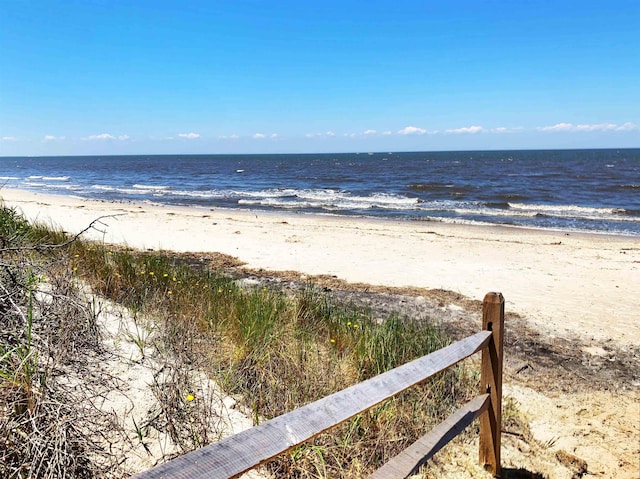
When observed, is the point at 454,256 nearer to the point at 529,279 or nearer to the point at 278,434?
the point at 529,279

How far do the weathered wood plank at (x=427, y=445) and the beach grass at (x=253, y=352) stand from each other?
0.42 meters

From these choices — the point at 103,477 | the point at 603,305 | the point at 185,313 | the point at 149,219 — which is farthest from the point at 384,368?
the point at 149,219

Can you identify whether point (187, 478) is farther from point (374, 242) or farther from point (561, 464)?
point (374, 242)

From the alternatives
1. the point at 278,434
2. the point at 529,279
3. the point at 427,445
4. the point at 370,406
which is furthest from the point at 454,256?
the point at 278,434

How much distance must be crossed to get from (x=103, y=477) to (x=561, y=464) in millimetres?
3221

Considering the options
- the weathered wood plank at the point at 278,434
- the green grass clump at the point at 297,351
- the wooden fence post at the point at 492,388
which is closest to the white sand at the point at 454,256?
the green grass clump at the point at 297,351

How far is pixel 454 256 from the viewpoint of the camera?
36.8 feet

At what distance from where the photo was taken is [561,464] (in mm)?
3588

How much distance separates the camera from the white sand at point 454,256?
24.0 feet

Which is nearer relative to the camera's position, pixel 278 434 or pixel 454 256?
pixel 278 434

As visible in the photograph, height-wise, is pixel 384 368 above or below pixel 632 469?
above

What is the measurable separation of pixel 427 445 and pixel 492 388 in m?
0.85

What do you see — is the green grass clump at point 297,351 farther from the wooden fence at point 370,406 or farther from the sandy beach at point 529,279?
the sandy beach at point 529,279

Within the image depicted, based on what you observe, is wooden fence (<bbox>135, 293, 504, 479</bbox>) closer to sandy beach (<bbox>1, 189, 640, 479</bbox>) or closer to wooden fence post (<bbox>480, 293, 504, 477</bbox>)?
wooden fence post (<bbox>480, 293, 504, 477</bbox>)
